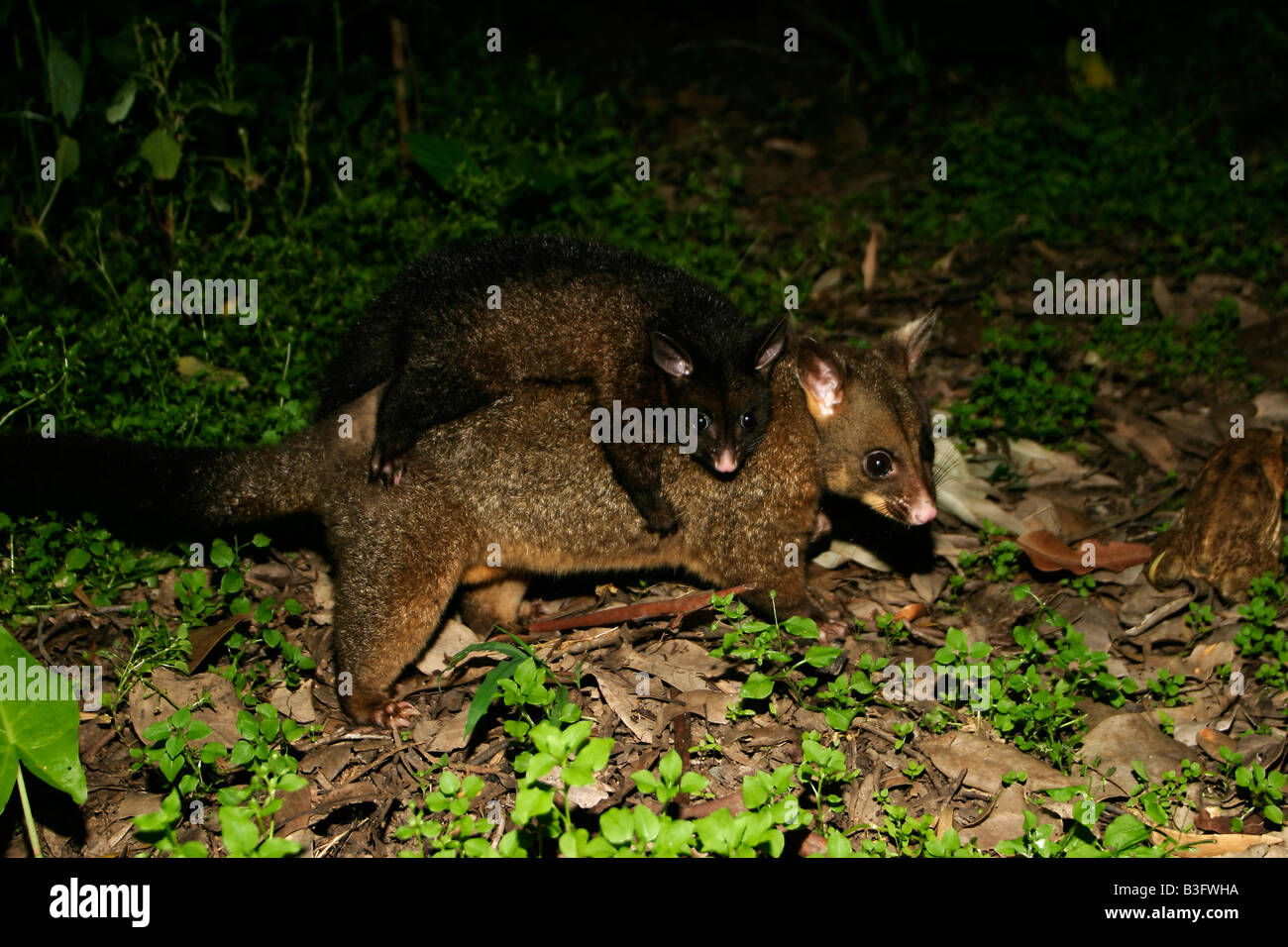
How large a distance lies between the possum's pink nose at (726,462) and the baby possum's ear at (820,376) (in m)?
0.74

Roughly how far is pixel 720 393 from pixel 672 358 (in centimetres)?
31

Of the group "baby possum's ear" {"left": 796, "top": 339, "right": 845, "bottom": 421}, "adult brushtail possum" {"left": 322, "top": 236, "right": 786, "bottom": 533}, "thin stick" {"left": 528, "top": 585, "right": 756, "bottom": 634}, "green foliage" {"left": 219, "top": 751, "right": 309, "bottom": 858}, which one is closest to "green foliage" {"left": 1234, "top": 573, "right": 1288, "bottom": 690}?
"baby possum's ear" {"left": 796, "top": 339, "right": 845, "bottom": 421}

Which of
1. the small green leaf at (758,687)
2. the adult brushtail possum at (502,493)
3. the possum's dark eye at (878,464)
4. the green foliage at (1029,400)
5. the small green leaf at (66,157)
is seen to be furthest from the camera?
the small green leaf at (66,157)

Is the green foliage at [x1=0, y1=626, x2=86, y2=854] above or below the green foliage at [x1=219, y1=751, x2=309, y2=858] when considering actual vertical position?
above

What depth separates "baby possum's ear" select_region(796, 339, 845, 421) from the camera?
5652 mm

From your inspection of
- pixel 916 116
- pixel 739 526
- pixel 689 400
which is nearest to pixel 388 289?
pixel 689 400

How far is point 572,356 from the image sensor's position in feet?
18.0

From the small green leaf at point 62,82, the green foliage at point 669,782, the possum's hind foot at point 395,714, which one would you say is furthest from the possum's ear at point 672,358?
the small green leaf at point 62,82

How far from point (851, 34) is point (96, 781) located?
1007 centimetres

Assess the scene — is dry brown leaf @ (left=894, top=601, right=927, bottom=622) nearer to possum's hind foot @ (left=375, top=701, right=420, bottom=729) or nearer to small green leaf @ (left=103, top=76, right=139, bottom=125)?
possum's hind foot @ (left=375, top=701, right=420, bottom=729)

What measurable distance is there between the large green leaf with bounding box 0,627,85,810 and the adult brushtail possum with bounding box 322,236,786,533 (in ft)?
5.65

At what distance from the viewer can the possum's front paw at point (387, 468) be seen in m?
5.21

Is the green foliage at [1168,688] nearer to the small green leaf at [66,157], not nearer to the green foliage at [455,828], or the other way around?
the green foliage at [455,828]

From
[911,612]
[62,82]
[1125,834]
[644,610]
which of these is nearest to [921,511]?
[911,612]
